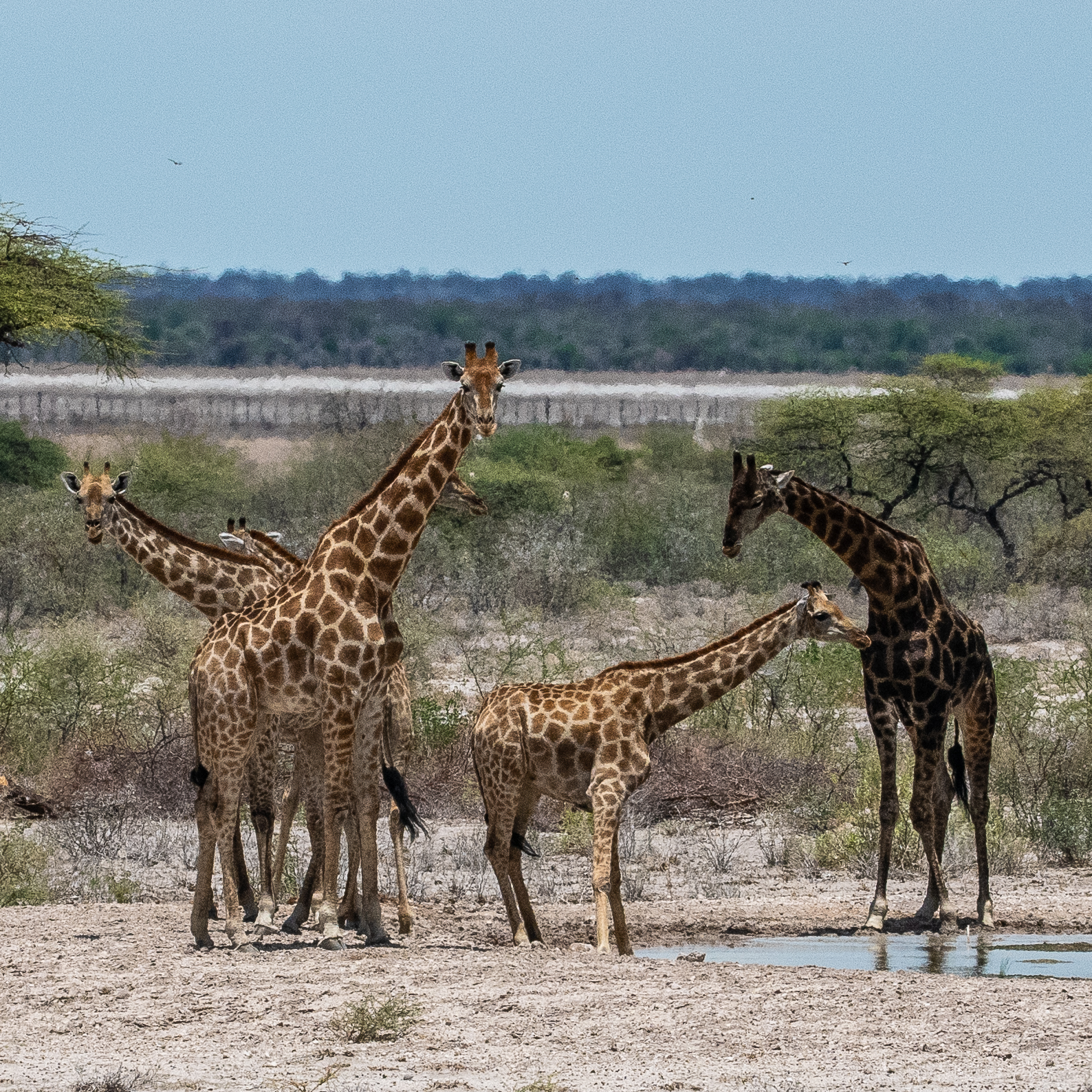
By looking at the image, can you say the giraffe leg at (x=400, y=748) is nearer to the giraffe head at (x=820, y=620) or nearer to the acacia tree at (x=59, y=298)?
the giraffe head at (x=820, y=620)

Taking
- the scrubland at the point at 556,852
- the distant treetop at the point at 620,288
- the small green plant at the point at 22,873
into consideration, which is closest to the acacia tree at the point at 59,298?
the scrubland at the point at 556,852

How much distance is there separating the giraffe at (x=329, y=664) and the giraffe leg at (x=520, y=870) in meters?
0.70

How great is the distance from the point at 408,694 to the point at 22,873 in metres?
2.84

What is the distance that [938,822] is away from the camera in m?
11.0

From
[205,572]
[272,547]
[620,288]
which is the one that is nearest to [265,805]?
[205,572]

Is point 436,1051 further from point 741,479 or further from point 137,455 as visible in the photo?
point 137,455

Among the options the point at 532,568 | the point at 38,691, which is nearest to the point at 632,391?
the point at 532,568

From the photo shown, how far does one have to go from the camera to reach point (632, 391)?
81938mm

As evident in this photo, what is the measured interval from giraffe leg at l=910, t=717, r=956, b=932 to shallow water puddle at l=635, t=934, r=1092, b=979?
0.84 ft

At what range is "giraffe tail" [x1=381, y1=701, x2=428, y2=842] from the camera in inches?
386

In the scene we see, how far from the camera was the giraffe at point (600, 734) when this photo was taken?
9438mm

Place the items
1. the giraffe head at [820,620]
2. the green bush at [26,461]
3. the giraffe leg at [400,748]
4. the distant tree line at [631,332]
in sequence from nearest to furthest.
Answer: the giraffe head at [820,620], the giraffe leg at [400,748], the green bush at [26,461], the distant tree line at [631,332]

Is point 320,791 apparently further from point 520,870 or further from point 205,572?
point 205,572

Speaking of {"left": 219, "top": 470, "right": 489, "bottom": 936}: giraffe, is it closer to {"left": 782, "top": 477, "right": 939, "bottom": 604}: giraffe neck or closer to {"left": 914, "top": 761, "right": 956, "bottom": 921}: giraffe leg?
{"left": 782, "top": 477, "right": 939, "bottom": 604}: giraffe neck
